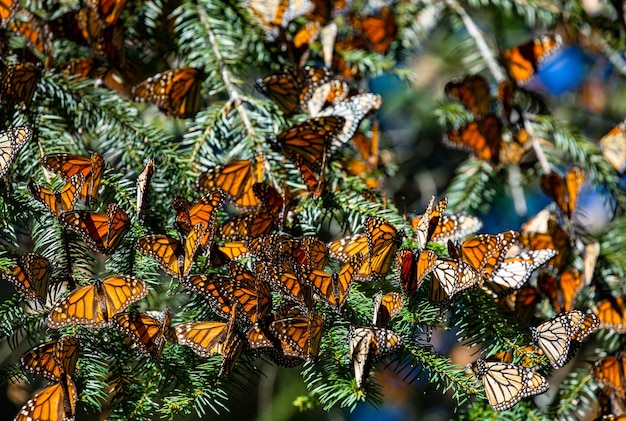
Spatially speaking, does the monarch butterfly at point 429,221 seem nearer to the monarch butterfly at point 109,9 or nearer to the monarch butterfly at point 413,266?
the monarch butterfly at point 413,266

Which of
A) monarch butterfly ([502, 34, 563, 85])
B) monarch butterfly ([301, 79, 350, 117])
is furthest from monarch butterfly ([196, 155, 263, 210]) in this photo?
monarch butterfly ([502, 34, 563, 85])

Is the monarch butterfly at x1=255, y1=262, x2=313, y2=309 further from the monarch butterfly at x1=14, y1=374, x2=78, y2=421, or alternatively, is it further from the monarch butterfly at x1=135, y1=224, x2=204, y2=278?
the monarch butterfly at x1=14, y1=374, x2=78, y2=421

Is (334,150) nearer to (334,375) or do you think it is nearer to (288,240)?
(288,240)

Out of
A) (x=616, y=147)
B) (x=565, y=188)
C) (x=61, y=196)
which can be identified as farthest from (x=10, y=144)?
(x=616, y=147)

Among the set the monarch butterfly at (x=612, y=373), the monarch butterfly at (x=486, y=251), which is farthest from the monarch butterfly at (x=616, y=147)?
the monarch butterfly at (x=486, y=251)

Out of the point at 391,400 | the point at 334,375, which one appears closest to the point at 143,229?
the point at 334,375

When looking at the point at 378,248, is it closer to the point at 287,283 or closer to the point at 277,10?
the point at 287,283
